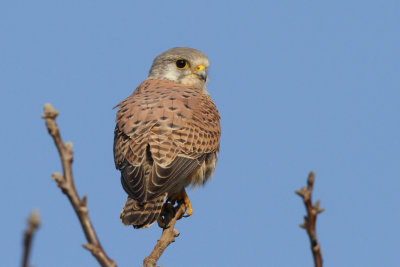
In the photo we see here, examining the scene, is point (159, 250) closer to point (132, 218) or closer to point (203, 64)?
point (132, 218)

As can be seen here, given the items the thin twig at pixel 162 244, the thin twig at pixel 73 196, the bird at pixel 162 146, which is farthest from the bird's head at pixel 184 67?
the thin twig at pixel 73 196

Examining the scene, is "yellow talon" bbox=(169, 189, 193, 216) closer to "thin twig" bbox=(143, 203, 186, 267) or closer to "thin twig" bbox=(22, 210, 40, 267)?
"thin twig" bbox=(143, 203, 186, 267)

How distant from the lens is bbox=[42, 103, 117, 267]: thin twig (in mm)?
1761

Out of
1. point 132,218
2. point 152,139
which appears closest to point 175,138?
point 152,139

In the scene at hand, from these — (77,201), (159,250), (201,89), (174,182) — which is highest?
(201,89)

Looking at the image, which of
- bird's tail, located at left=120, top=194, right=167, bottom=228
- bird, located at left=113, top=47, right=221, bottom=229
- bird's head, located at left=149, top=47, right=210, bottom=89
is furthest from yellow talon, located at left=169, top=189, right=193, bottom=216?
bird's head, located at left=149, top=47, right=210, bottom=89

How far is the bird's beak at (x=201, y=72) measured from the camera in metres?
6.42

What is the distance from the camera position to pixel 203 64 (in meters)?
6.55

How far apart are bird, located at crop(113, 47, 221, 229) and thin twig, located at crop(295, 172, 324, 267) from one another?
254 cm

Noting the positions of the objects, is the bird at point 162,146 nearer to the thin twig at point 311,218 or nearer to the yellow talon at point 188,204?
the yellow talon at point 188,204

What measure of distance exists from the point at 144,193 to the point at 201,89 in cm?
220

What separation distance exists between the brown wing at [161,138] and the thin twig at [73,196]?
8.20ft

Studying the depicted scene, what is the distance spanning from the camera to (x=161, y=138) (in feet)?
15.7

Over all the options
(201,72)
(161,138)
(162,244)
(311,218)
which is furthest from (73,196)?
(201,72)
